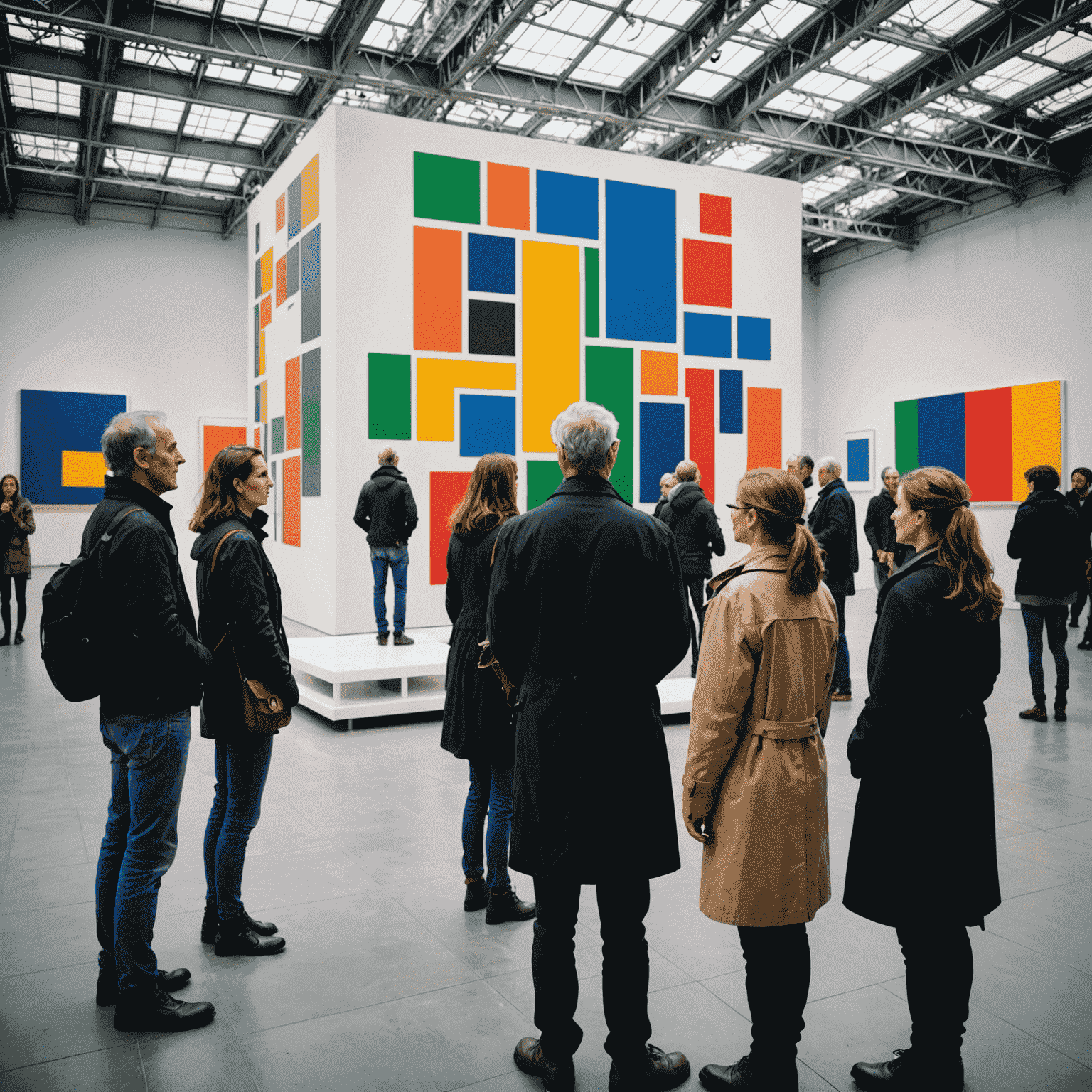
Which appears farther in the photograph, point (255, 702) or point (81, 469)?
point (81, 469)

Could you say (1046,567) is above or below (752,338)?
below

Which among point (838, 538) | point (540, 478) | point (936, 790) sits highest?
point (540, 478)

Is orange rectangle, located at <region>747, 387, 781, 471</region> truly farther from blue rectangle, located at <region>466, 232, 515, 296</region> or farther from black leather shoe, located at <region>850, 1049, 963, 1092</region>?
black leather shoe, located at <region>850, 1049, 963, 1092</region>

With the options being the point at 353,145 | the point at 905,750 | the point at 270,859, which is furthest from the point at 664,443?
the point at 905,750

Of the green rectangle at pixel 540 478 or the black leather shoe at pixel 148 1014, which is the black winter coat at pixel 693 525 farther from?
the black leather shoe at pixel 148 1014

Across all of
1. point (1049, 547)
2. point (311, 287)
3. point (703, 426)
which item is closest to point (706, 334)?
point (703, 426)

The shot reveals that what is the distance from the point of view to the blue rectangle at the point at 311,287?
29.8ft

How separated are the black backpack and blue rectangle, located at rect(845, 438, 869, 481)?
51.4ft

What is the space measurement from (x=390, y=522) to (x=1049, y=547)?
→ 182 inches

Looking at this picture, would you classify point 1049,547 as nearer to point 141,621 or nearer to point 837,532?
point 837,532

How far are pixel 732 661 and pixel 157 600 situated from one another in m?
Answer: 1.36

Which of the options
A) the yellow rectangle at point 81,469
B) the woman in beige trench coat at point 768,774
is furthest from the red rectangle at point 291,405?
the woman in beige trench coat at point 768,774

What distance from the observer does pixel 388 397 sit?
8.84 meters

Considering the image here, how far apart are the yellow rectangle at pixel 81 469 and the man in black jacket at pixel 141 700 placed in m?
13.8
